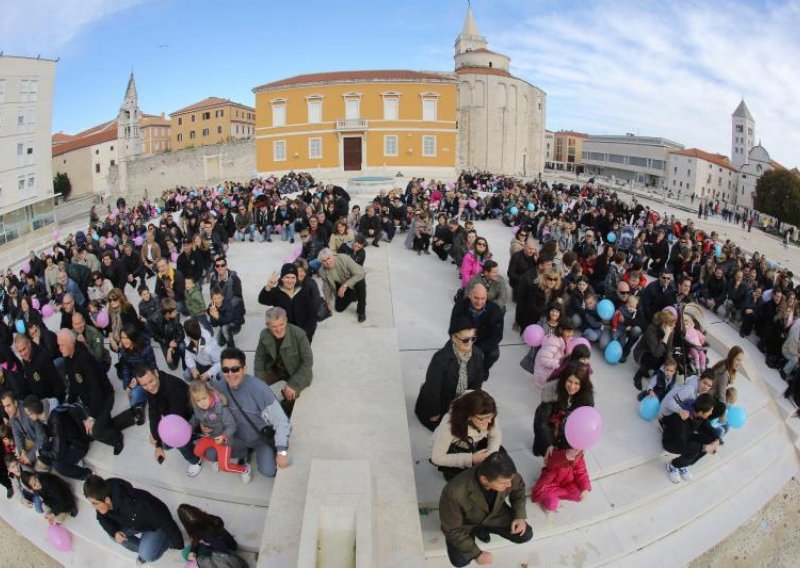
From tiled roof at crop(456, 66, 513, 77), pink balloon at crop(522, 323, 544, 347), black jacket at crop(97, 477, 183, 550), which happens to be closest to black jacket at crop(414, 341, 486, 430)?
pink balloon at crop(522, 323, 544, 347)

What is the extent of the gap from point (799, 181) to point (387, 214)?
63.2 metres

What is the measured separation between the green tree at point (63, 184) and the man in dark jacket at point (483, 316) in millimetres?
67725

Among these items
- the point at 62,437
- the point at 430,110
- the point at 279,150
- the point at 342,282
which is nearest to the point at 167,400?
the point at 62,437

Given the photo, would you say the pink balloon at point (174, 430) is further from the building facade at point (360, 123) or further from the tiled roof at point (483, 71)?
the tiled roof at point (483, 71)

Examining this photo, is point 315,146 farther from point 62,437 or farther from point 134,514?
point 134,514

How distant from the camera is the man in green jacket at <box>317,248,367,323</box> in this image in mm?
7406

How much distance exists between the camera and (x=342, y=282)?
296 inches

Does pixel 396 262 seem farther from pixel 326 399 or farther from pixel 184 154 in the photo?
pixel 184 154

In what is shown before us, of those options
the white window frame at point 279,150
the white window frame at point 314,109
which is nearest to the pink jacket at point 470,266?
the white window frame at point 314,109

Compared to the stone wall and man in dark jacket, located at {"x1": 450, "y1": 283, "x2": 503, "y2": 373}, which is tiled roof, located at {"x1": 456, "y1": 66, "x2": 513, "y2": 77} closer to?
the stone wall

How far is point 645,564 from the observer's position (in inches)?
176

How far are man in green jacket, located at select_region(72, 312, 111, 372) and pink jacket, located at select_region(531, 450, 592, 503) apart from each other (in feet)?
17.8

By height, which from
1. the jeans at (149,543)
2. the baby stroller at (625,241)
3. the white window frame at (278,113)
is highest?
the white window frame at (278,113)

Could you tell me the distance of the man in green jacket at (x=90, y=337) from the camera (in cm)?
631
